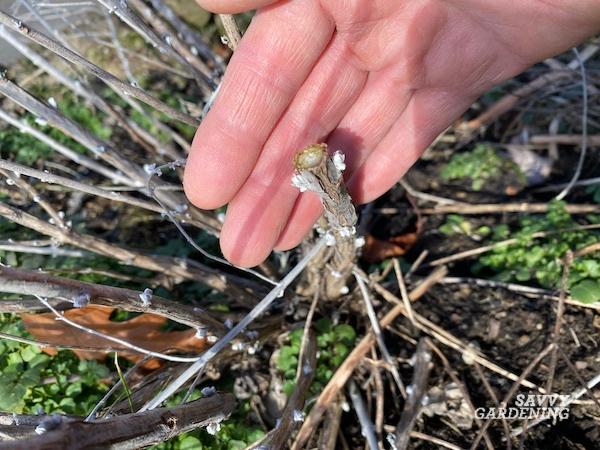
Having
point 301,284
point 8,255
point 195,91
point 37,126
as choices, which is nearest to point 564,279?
point 301,284

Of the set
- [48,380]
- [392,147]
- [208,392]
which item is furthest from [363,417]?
[48,380]

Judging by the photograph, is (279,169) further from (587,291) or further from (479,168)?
(479,168)

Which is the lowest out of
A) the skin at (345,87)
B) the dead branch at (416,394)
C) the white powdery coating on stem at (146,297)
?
the dead branch at (416,394)

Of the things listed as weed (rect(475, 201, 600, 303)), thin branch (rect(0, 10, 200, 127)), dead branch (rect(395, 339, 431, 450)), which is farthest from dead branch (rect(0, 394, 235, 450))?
weed (rect(475, 201, 600, 303))

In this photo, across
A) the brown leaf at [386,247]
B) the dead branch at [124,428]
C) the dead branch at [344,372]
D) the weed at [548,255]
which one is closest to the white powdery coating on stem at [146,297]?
the dead branch at [124,428]

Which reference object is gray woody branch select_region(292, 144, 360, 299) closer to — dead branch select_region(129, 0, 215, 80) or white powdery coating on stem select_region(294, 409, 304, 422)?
white powdery coating on stem select_region(294, 409, 304, 422)

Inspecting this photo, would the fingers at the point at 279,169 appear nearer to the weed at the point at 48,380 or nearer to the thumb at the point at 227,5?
the thumb at the point at 227,5
